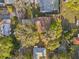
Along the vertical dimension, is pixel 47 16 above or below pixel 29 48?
above

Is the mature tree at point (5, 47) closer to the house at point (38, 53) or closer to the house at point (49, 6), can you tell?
the house at point (38, 53)

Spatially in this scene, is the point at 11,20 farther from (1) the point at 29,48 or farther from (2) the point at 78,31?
(2) the point at 78,31

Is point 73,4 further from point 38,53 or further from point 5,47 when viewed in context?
point 5,47

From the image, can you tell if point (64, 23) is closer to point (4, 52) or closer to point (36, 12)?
point (36, 12)

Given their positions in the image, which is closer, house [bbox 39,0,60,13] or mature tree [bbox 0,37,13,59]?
mature tree [bbox 0,37,13,59]

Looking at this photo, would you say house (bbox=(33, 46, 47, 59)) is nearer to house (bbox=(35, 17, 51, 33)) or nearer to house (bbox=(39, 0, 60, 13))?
house (bbox=(35, 17, 51, 33))

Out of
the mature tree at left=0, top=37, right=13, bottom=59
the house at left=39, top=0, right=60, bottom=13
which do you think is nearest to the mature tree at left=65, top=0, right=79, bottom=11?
the house at left=39, top=0, right=60, bottom=13

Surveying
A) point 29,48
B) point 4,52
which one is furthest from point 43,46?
point 4,52
